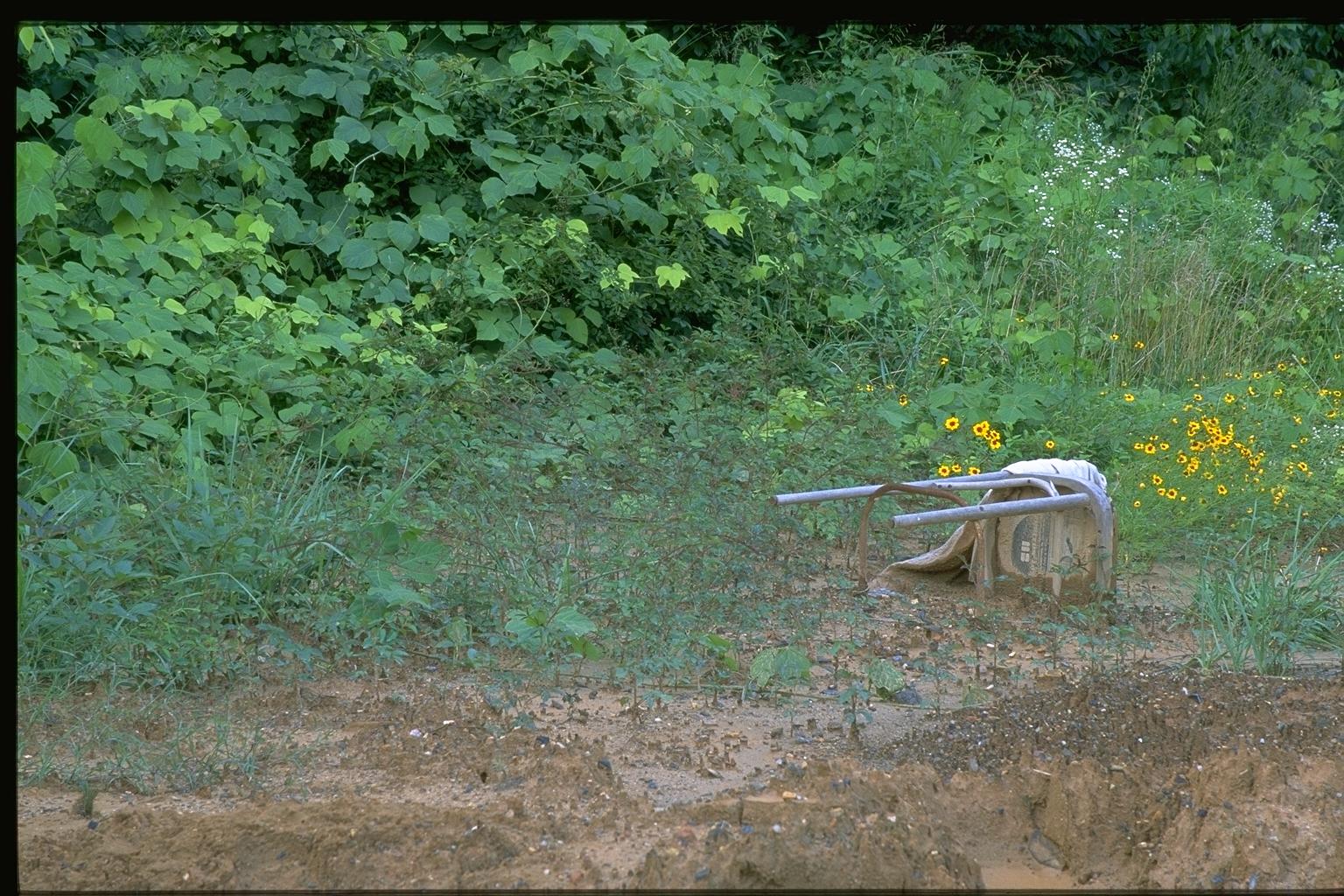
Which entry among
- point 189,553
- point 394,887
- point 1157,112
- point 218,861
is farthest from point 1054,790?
point 1157,112

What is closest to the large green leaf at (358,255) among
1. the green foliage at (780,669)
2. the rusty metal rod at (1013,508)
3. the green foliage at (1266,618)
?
the rusty metal rod at (1013,508)

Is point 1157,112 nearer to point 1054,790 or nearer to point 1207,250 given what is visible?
point 1207,250

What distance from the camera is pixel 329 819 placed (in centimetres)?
278

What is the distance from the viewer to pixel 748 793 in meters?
2.97

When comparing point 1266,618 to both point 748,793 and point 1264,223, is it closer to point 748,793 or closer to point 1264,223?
point 748,793

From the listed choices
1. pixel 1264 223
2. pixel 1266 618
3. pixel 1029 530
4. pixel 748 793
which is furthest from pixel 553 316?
pixel 1264 223

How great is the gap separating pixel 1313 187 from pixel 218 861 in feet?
29.7

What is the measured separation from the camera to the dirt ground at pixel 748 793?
8.62 ft

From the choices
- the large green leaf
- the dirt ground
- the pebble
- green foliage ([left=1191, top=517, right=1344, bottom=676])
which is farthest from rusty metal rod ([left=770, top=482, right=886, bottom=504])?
the large green leaf

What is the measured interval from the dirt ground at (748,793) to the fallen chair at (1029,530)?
808 millimetres

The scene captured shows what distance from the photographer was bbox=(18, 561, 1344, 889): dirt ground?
2627 millimetres

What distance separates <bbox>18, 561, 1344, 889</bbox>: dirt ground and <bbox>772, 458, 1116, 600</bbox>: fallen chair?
0.81 m

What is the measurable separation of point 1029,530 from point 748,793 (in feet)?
7.56

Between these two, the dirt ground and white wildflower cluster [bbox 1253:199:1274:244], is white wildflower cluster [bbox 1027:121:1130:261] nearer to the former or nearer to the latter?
white wildflower cluster [bbox 1253:199:1274:244]
